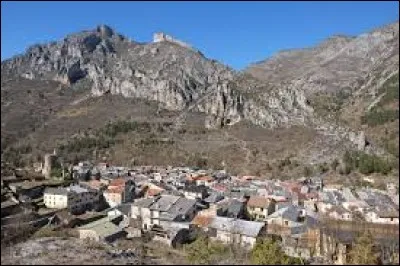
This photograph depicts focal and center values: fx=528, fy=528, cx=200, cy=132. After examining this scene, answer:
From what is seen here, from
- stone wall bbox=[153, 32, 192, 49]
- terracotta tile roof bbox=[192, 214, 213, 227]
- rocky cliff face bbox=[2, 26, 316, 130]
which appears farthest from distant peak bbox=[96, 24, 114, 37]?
terracotta tile roof bbox=[192, 214, 213, 227]

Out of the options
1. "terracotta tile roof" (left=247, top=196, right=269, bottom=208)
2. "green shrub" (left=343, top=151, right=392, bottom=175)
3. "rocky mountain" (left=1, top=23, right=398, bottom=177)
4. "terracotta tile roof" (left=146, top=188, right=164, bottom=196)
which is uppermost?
"rocky mountain" (left=1, top=23, right=398, bottom=177)

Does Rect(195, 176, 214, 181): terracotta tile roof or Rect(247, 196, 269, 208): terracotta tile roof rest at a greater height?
Rect(195, 176, 214, 181): terracotta tile roof

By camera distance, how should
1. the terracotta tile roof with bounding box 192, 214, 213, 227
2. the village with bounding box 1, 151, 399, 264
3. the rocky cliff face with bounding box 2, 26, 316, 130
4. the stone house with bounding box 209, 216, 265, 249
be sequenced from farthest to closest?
the rocky cliff face with bounding box 2, 26, 316, 130
the terracotta tile roof with bounding box 192, 214, 213, 227
the stone house with bounding box 209, 216, 265, 249
the village with bounding box 1, 151, 399, 264

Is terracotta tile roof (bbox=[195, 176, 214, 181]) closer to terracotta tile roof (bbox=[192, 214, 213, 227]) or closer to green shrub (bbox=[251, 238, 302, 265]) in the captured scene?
terracotta tile roof (bbox=[192, 214, 213, 227])

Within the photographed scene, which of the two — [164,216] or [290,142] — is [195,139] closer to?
[290,142]

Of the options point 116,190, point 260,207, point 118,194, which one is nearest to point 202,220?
point 260,207

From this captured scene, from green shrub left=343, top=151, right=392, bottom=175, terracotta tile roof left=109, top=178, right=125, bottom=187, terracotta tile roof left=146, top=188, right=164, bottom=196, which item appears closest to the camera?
green shrub left=343, top=151, right=392, bottom=175

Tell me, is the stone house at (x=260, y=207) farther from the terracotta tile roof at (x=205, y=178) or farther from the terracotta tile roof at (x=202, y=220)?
the terracotta tile roof at (x=205, y=178)
